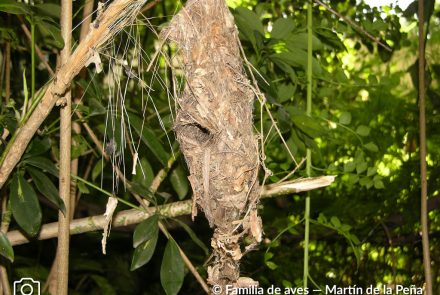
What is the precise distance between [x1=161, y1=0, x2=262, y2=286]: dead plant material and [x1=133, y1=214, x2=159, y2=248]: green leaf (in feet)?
0.70

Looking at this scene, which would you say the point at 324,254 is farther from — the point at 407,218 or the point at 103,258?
the point at 103,258

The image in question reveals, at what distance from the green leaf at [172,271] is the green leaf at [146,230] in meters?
0.04

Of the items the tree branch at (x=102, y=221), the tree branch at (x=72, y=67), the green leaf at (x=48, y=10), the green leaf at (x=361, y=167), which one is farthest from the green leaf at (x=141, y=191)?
the green leaf at (x=361, y=167)

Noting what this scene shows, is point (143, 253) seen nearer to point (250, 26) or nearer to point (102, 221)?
point (102, 221)

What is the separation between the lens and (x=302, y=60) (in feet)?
4.23

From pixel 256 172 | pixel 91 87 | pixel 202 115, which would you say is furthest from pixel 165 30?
pixel 91 87

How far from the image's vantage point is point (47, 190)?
99 cm

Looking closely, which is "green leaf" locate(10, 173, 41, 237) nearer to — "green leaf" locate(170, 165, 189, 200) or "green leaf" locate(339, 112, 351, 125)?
"green leaf" locate(170, 165, 189, 200)

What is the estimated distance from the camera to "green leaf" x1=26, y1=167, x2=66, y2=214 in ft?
3.19

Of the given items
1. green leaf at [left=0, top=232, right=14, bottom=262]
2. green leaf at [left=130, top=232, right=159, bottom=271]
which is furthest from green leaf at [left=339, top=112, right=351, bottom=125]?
green leaf at [left=0, top=232, right=14, bottom=262]

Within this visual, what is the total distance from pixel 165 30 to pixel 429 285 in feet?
2.15

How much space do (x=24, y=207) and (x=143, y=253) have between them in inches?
8.4

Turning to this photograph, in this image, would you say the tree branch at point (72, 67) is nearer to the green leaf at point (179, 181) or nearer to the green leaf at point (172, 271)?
the green leaf at point (172, 271)

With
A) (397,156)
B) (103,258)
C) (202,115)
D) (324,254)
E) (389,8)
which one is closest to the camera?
(202,115)
